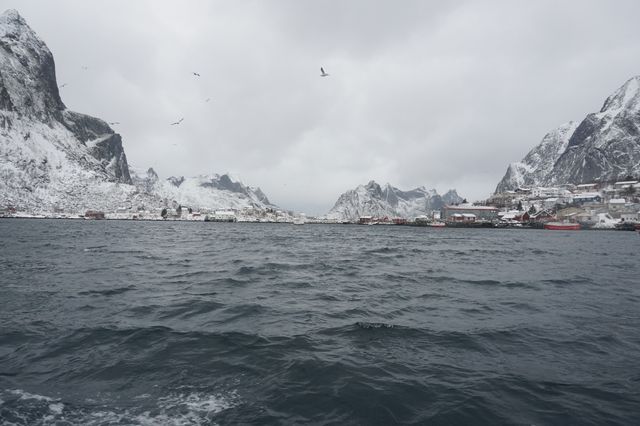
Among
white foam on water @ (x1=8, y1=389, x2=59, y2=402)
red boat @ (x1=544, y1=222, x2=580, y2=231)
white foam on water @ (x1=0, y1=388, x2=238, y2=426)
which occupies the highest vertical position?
red boat @ (x1=544, y1=222, x2=580, y2=231)

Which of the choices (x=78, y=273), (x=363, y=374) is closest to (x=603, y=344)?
(x=363, y=374)

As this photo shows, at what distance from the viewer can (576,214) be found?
601ft

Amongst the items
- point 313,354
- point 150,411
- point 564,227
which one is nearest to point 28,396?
point 150,411

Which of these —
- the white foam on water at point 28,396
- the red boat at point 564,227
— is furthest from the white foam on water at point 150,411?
the red boat at point 564,227

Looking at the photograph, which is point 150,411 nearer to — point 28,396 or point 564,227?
point 28,396

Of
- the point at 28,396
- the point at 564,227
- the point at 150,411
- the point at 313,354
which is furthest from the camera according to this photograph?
the point at 564,227

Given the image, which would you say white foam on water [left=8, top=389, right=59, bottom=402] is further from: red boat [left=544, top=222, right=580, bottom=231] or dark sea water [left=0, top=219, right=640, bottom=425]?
red boat [left=544, top=222, right=580, bottom=231]

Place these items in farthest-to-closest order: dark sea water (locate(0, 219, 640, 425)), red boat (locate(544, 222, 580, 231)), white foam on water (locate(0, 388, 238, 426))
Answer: red boat (locate(544, 222, 580, 231)) → dark sea water (locate(0, 219, 640, 425)) → white foam on water (locate(0, 388, 238, 426))

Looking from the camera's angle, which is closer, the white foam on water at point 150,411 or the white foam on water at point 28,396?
the white foam on water at point 150,411

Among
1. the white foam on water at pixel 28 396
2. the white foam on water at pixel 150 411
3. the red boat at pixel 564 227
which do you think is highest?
the red boat at pixel 564 227

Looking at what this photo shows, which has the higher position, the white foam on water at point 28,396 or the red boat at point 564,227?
the red boat at point 564,227

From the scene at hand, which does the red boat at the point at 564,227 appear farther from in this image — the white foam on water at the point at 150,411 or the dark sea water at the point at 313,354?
the white foam on water at the point at 150,411

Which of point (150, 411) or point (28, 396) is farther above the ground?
point (28, 396)

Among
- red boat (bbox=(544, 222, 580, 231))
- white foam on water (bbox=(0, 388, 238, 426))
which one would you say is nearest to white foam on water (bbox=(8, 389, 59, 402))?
white foam on water (bbox=(0, 388, 238, 426))
